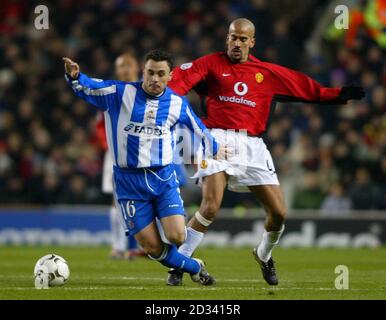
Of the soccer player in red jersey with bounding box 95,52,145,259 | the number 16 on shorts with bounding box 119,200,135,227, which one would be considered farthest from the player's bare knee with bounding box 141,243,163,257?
the soccer player in red jersey with bounding box 95,52,145,259

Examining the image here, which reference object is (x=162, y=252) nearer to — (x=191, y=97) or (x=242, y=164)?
(x=242, y=164)

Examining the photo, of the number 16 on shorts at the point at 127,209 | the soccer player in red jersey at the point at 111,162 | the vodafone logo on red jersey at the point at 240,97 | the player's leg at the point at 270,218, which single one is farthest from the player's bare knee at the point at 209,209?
the soccer player in red jersey at the point at 111,162

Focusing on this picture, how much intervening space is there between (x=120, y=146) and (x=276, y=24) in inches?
393

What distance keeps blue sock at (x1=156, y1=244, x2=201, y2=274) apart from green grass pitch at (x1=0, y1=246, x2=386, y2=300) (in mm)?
177

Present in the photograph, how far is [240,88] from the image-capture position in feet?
30.1

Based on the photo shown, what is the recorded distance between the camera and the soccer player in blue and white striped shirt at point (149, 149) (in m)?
8.27

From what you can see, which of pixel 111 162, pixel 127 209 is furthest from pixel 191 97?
pixel 127 209

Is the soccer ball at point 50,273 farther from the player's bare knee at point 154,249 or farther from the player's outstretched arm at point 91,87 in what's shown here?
the player's outstretched arm at point 91,87

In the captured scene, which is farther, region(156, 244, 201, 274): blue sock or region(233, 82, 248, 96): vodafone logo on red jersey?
region(233, 82, 248, 96): vodafone logo on red jersey

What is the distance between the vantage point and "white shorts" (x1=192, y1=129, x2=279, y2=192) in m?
8.91

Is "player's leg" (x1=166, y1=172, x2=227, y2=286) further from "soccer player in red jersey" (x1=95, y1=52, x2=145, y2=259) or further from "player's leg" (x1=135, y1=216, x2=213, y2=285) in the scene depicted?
"soccer player in red jersey" (x1=95, y1=52, x2=145, y2=259)

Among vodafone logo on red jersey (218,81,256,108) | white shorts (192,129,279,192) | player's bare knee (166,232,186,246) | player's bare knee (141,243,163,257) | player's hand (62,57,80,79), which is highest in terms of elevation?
player's hand (62,57,80,79)

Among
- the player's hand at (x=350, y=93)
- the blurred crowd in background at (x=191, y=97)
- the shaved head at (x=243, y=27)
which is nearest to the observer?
the shaved head at (x=243, y=27)
